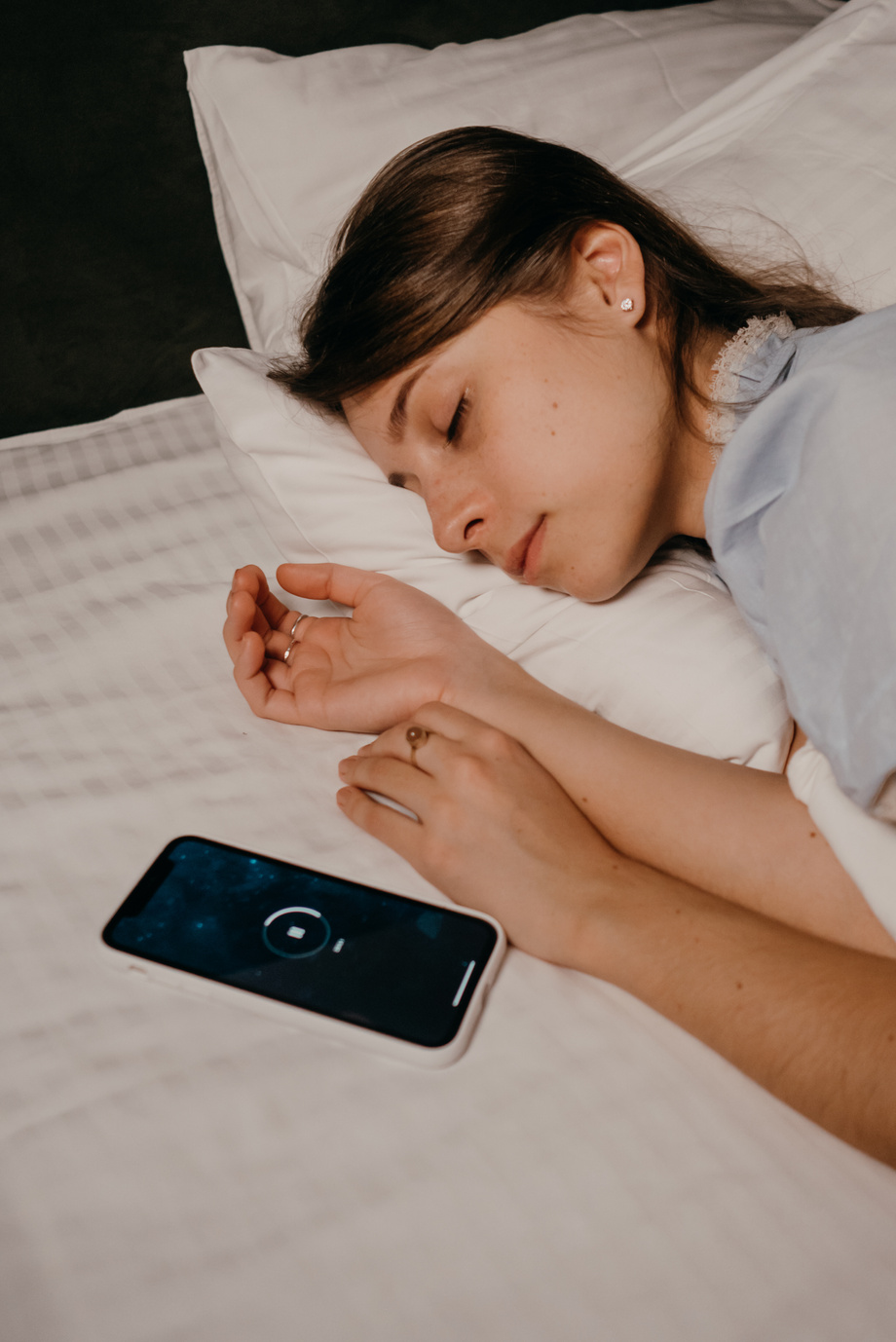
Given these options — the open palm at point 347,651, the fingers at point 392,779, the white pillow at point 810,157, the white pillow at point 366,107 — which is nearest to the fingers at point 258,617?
the open palm at point 347,651

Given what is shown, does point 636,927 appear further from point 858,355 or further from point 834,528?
point 858,355

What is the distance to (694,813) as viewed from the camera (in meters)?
0.82

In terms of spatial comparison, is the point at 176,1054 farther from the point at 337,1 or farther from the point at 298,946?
the point at 337,1

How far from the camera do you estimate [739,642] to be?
93 centimetres

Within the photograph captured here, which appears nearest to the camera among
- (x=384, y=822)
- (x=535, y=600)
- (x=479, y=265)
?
(x=384, y=822)

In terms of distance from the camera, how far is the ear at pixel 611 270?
0.97 meters

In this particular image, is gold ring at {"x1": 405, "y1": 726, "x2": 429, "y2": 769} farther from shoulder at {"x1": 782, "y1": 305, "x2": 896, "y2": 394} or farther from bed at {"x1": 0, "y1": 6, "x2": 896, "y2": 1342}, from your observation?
shoulder at {"x1": 782, "y1": 305, "x2": 896, "y2": 394}

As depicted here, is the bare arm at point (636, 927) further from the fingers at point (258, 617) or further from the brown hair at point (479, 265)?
the brown hair at point (479, 265)

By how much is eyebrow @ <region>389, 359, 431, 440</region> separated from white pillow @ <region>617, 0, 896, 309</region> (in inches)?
20.0

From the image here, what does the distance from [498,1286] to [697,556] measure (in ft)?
2.69

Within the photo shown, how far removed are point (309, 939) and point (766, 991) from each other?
359 mm

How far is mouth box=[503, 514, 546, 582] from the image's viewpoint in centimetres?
93

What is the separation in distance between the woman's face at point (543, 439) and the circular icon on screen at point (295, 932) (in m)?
0.42

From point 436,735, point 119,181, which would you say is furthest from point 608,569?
point 119,181
